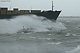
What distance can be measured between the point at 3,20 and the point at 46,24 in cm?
1277

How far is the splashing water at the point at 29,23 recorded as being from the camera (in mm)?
62594

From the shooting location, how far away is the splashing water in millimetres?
62594

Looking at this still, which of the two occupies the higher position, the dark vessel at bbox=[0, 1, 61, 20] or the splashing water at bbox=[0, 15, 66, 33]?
the dark vessel at bbox=[0, 1, 61, 20]

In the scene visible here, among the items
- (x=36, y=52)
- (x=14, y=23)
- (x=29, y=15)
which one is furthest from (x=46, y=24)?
(x=36, y=52)

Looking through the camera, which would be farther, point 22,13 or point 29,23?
point 22,13

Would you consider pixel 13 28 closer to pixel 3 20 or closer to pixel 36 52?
pixel 3 20

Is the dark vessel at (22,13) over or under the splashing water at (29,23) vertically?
over

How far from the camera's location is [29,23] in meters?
68.2

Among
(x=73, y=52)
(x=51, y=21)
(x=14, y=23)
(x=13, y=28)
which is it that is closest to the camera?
(x=73, y=52)

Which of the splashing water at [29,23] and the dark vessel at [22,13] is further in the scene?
the dark vessel at [22,13]

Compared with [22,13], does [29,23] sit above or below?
below

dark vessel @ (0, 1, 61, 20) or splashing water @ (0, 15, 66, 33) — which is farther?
dark vessel @ (0, 1, 61, 20)

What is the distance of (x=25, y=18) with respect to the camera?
71.2 m

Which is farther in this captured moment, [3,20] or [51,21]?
[51,21]
